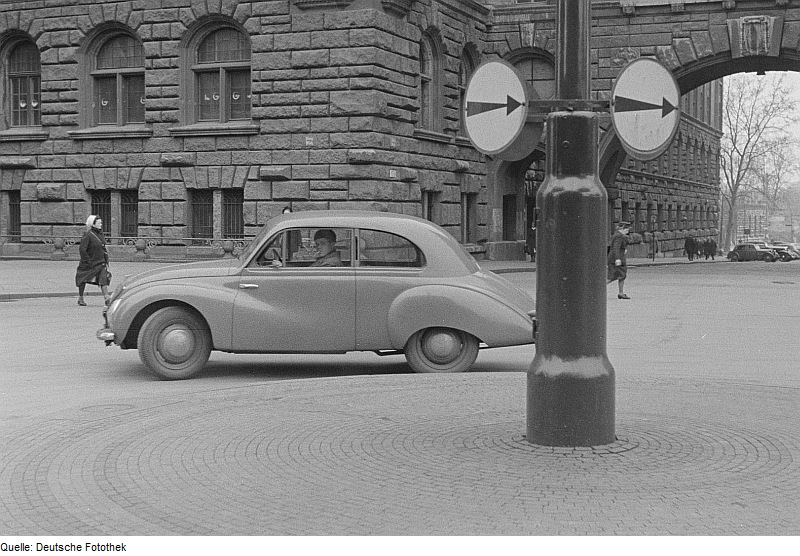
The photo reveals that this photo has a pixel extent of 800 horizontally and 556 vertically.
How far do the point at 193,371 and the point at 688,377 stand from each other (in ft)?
15.8

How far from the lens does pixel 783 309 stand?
21.8 meters

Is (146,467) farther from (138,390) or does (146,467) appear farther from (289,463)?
(138,390)

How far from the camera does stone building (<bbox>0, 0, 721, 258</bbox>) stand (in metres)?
31.3

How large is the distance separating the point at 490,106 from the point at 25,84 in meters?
31.9

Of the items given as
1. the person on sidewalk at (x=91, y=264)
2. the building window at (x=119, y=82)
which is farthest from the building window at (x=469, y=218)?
the person on sidewalk at (x=91, y=264)

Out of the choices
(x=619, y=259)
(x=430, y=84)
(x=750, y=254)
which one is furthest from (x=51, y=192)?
(x=750, y=254)

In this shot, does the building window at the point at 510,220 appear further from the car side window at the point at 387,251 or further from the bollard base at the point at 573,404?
the bollard base at the point at 573,404

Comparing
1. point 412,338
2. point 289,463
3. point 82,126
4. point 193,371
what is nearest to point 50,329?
point 193,371

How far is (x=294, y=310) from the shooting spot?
11.5m

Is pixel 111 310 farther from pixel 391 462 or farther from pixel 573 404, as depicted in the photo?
pixel 573 404

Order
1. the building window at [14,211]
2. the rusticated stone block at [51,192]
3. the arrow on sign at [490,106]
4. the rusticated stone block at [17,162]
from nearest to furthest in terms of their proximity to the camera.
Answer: the arrow on sign at [490,106] < the rusticated stone block at [51,192] < the rusticated stone block at [17,162] < the building window at [14,211]

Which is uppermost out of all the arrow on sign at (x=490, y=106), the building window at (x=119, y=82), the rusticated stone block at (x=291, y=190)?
the building window at (x=119, y=82)

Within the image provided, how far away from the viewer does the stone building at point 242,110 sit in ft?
103

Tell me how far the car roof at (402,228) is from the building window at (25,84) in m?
26.9
